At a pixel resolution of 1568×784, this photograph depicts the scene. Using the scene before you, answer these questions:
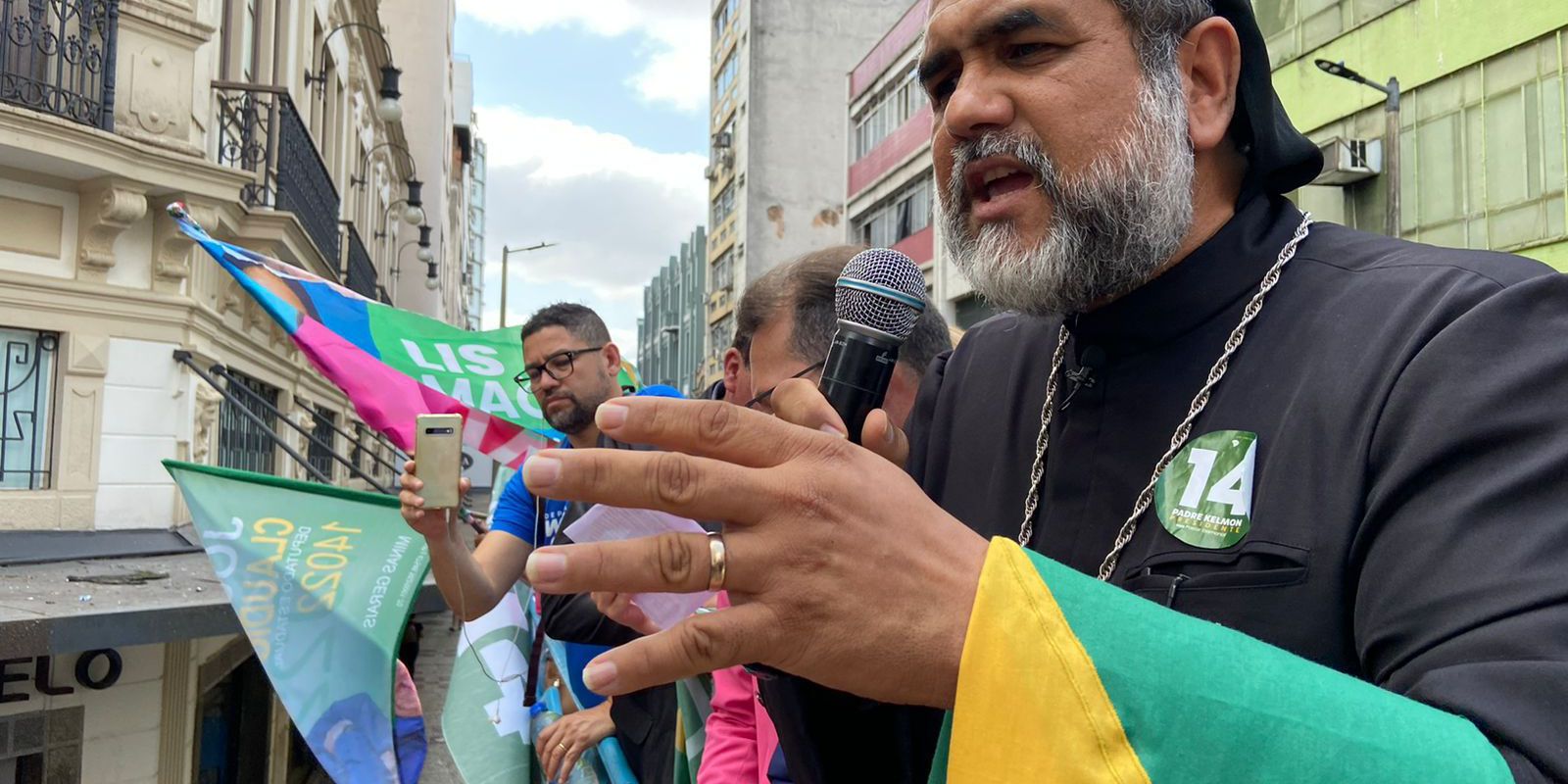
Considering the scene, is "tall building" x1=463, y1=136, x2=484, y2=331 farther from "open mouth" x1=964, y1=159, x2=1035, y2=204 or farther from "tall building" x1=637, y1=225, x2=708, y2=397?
"open mouth" x1=964, y1=159, x2=1035, y2=204

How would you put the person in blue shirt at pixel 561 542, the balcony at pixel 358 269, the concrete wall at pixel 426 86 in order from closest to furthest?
the person in blue shirt at pixel 561 542, the balcony at pixel 358 269, the concrete wall at pixel 426 86

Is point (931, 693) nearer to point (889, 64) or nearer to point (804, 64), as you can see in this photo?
point (889, 64)

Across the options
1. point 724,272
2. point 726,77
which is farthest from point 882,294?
point 726,77

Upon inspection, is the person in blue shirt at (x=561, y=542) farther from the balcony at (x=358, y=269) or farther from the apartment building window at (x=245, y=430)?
the balcony at (x=358, y=269)

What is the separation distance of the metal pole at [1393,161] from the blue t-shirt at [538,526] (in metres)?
12.0

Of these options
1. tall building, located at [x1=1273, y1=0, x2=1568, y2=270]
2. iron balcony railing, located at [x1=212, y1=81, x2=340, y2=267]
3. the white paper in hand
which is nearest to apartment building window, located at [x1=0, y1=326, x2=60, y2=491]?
iron balcony railing, located at [x1=212, y1=81, x2=340, y2=267]

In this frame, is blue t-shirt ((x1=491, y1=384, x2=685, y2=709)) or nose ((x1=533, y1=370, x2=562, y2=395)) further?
nose ((x1=533, y1=370, x2=562, y2=395))

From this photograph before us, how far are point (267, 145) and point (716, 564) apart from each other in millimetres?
9457

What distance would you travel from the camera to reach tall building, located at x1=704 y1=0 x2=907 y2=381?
4241cm

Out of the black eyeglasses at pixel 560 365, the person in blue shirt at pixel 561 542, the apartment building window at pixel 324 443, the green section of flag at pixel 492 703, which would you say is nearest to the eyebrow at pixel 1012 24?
the person in blue shirt at pixel 561 542

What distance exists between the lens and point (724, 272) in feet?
157

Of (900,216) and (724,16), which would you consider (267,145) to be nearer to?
(900,216)

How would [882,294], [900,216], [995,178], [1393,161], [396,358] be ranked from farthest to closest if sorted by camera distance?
1. [900,216]
2. [1393,161]
3. [396,358]
4. [882,294]
5. [995,178]

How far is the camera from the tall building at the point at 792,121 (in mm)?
42406
